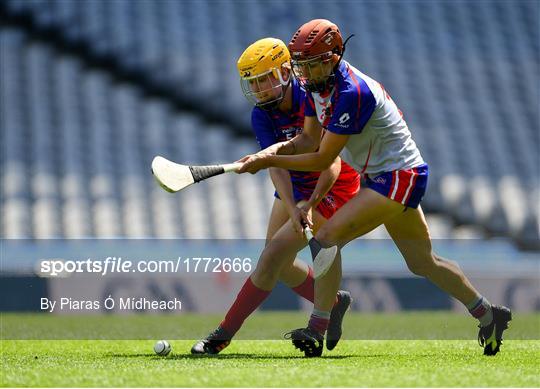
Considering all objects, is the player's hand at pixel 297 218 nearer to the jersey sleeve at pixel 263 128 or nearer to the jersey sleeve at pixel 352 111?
the jersey sleeve at pixel 263 128

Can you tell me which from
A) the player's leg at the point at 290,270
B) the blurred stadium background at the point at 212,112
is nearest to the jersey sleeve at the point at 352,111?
the player's leg at the point at 290,270

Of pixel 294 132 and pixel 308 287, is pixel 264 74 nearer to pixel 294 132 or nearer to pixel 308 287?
pixel 294 132

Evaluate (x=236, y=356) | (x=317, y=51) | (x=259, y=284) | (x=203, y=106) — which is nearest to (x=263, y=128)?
(x=317, y=51)

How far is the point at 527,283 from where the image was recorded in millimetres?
10664

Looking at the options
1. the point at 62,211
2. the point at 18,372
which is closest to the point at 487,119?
the point at 62,211

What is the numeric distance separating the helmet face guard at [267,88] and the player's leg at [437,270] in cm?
80

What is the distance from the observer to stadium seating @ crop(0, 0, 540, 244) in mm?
11828

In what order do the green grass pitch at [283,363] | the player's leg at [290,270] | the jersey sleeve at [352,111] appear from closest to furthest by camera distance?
the green grass pitch at [283,363]
the jersey sleeve at [352,111]
the player's leg at [290,270]

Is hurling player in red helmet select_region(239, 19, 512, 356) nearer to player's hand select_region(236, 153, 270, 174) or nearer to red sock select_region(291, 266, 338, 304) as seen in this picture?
player's hand select_region(236, 153, 270, 174)

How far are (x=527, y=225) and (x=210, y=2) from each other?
450 centimetres

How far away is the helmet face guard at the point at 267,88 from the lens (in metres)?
5.54

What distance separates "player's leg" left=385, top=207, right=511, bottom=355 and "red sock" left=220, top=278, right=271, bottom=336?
74 cm

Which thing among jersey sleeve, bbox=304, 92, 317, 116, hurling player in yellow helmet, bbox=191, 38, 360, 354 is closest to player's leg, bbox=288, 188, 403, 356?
hurling player in yellow helmet, bbox=191, 38, 360, 354

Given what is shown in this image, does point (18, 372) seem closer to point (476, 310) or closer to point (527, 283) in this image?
point (476, 310)
